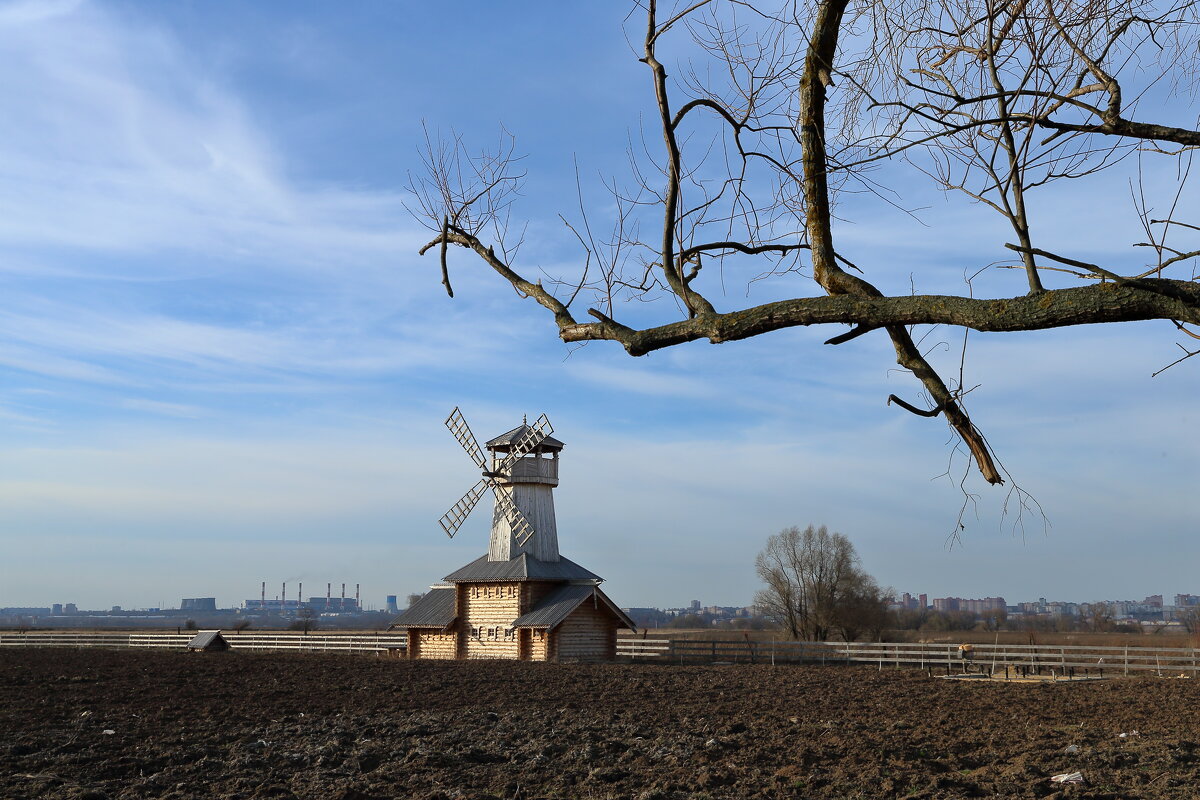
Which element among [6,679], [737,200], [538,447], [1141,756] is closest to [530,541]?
[538,447]

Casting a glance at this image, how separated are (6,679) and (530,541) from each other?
55.8 feet

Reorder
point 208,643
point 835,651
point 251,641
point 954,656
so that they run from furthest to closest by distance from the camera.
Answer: point 251,641
point 208,643
point 835,651
point 954,656

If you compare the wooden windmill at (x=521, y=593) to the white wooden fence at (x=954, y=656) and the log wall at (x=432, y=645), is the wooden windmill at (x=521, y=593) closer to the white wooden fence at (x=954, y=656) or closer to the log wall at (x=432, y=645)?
the log wall at (x=432, y=645)

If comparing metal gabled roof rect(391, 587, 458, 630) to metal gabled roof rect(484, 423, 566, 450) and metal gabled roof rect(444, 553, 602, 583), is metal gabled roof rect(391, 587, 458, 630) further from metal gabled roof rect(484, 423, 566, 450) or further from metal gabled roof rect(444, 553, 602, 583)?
metal gabled roof rect(484, 423, 566, 450)

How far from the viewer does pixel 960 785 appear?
27.6 ft

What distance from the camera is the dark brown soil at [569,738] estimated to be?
Answer: 8.48 meters

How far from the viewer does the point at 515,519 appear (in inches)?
1271

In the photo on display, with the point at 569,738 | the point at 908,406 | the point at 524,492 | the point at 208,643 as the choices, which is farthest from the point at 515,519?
the point at 908,406

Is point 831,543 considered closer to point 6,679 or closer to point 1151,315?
point 6,679

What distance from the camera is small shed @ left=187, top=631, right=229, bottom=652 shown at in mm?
36656

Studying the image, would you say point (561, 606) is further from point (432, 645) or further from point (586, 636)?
point (432, 645)

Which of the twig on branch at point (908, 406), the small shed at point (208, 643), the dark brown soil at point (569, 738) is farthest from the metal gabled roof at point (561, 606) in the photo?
the twig on branch at point (908, 406)

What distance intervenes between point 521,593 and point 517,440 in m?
5.47

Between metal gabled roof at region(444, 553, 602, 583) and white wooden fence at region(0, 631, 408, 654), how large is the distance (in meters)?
7.00
